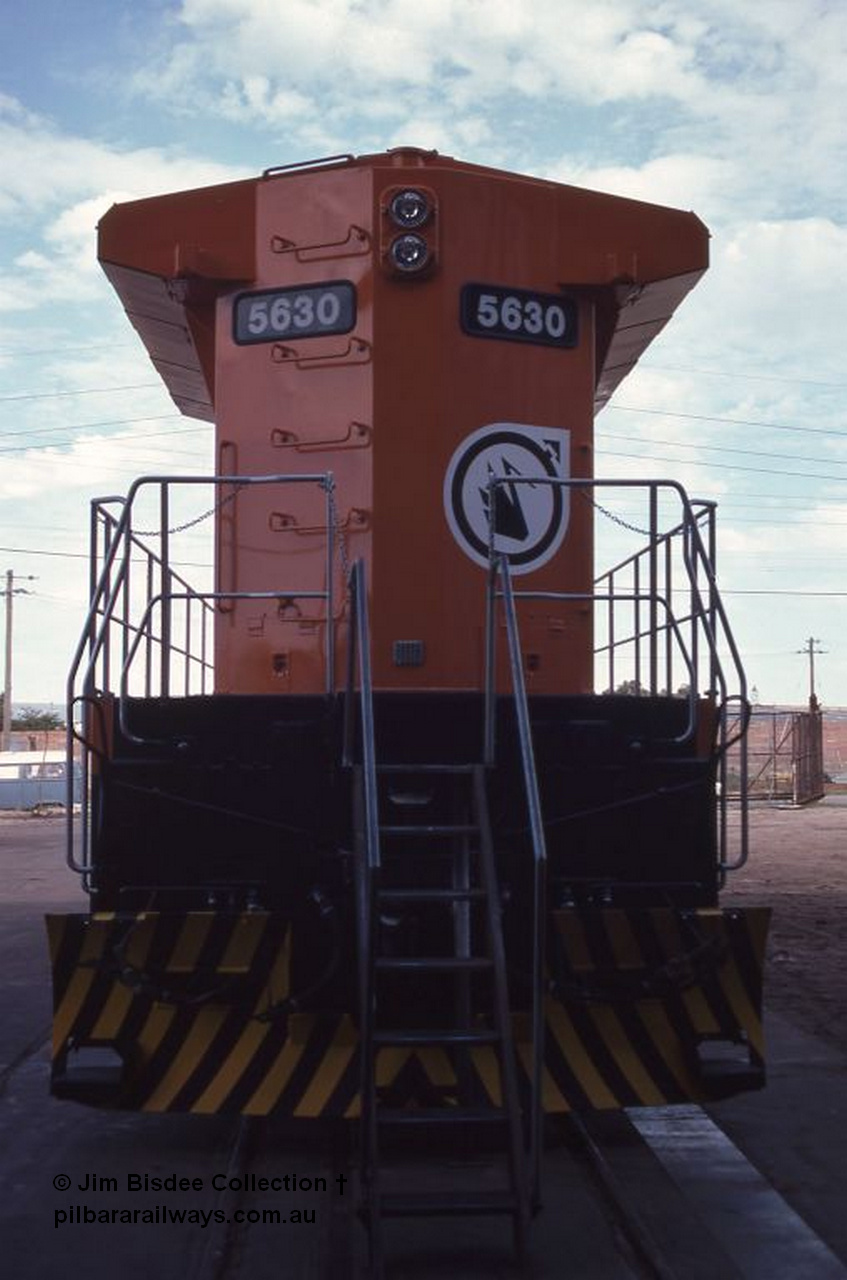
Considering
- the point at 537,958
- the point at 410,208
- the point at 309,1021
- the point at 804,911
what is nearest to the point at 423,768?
the point at 537,958

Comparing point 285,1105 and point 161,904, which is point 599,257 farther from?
point 285,1105

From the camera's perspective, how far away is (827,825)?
29.3 m

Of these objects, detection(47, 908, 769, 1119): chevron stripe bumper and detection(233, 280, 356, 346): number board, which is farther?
detection(233, 280, 356, 346): number board

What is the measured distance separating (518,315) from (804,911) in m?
9.76

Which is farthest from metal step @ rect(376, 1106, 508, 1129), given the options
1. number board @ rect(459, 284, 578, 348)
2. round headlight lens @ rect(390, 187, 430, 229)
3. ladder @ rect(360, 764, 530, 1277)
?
round headlight lens @ rect(390, 187, 430, 229)

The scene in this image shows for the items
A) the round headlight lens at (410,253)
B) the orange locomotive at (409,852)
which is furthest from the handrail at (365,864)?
the round headlight lens at (410,253)

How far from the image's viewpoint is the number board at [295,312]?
688 centimetres

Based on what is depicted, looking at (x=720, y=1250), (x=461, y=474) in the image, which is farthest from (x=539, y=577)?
(x=720, y=1250)

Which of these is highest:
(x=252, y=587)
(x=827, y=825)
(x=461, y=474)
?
(x=461, y=474)

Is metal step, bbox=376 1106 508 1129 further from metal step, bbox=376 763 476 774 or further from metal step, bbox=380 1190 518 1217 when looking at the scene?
metal step, bbox=376 763 476 774

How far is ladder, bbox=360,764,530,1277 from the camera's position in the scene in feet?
15.8

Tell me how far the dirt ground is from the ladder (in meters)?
3.59

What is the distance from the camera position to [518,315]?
6973 millimetres

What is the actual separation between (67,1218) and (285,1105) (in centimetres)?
88
